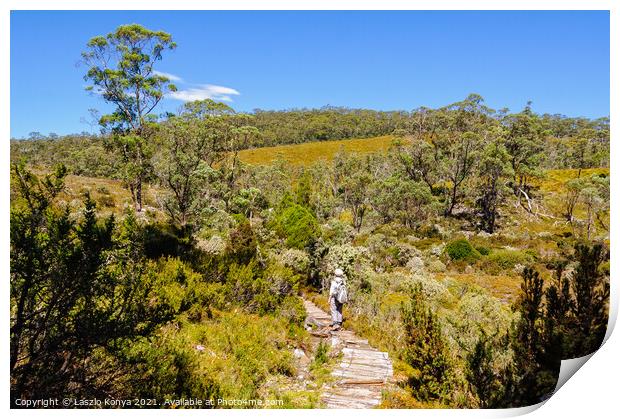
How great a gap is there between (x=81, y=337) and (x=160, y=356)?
100 centimetres

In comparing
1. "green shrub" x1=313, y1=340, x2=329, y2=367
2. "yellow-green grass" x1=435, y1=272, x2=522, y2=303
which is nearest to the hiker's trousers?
"green shrub" x1=313, y1=340, x2=329, y2=367

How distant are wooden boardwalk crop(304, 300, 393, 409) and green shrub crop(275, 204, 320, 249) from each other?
4382mm

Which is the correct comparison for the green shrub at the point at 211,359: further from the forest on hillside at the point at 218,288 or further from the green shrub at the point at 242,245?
the green shrub at the point at 242,245

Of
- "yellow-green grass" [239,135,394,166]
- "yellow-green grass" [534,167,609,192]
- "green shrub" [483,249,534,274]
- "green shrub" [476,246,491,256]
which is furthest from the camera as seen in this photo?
"yellow-green grass" [239,135,394,166]

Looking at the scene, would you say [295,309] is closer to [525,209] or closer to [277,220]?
[277,220]

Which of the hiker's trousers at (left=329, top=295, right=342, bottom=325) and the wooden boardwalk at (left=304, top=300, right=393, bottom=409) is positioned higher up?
the hiker's trousers at (left=329, top=295, right=342, bottom=325)

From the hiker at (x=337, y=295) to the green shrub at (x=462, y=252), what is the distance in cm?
1329

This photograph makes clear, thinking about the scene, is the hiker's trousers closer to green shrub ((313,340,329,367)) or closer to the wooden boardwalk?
the wooden boardwalk

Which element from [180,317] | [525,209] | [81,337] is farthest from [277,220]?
→ [525,209]

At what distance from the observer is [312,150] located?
68.4 meters

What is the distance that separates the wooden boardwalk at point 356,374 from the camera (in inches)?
177

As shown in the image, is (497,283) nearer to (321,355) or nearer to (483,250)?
(483,250)

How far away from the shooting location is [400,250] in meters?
19.8

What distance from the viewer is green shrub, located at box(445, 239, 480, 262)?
744 inches
